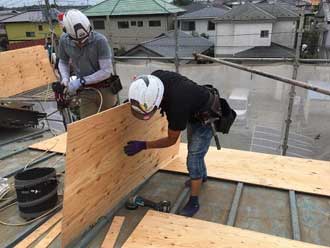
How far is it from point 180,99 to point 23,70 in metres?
4.35

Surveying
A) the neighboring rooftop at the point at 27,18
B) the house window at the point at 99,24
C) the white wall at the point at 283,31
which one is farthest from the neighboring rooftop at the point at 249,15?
the neighboring rooftop at the point at 27,18

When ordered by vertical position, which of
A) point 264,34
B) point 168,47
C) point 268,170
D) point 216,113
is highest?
point 216,113

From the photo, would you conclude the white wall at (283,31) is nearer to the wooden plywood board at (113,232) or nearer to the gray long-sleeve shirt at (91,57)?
the gray long-sleeve shirt at (91,57)

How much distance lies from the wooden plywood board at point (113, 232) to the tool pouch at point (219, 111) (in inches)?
45.5

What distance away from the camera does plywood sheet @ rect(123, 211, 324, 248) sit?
2.24 m

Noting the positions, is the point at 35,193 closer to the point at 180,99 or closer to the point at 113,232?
the point at 113,232

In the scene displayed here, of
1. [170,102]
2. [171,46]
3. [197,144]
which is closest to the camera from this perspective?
[170,102]

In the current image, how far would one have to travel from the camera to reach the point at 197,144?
279 cm

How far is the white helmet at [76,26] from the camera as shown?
2.85 metres

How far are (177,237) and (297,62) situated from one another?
3.35m

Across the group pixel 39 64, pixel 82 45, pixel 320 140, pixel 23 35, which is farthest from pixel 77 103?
pixel 23 35

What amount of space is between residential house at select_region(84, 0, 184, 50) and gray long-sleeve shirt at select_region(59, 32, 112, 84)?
15.9 m

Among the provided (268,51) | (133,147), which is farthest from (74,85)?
(268,51)

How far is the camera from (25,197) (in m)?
2.64
